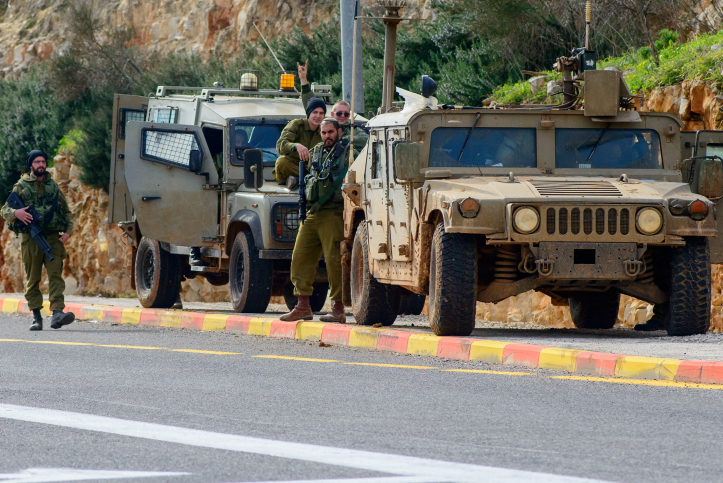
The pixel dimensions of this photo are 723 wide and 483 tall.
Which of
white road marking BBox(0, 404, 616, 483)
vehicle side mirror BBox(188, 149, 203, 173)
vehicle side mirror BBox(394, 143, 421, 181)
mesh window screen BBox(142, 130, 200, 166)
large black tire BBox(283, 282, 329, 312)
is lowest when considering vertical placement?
white road marking BBox(0, 404, 616, 483)

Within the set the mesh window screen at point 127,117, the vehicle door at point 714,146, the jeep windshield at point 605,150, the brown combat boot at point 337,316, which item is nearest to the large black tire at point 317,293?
the mesh window screen at point 127,117

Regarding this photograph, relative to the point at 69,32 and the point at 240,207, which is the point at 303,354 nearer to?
the point at 240,207

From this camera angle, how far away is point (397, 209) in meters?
11.2

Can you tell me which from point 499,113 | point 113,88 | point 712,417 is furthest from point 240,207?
point 113,88

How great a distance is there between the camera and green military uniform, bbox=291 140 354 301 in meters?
12.0

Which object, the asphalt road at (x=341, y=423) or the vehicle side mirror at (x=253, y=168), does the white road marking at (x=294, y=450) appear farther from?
the vehicle side mirror at (x=253, y=168)

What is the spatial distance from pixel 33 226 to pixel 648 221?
260 inches

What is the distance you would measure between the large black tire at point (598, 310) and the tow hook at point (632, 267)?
283 centimetres

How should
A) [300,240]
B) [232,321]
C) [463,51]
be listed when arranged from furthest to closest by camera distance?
[463,51] < [232,321] < [300,240]

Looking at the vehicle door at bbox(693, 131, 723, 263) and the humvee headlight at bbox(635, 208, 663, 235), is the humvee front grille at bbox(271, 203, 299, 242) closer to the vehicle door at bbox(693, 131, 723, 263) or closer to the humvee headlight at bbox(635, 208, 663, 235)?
the vehicle door at bbox(693, 131, 723, 263)

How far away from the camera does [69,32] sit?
3838cm

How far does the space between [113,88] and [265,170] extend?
19013 millimetres

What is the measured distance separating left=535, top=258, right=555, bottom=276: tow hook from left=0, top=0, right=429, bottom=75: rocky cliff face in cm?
2017

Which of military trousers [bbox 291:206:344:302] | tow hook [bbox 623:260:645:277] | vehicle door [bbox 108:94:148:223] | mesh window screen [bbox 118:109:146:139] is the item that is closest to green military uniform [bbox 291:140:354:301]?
military trousers [bbox 291:206:344:302]
